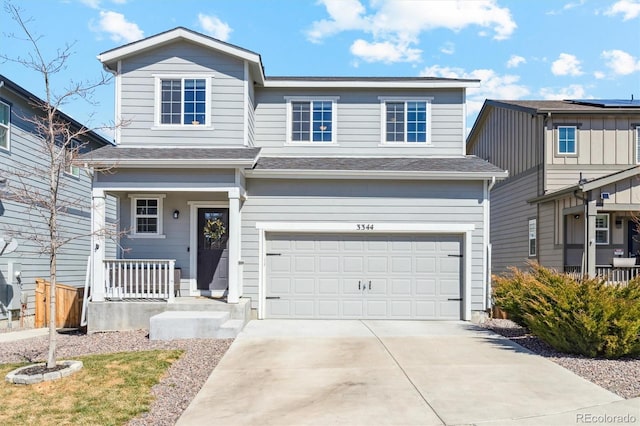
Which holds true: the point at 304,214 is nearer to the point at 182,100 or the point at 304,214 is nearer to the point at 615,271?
the point at 182,100

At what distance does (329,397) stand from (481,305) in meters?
6.90

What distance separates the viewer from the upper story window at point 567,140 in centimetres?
1590

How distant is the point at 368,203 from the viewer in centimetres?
1183

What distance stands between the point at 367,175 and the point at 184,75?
4877 millimetres

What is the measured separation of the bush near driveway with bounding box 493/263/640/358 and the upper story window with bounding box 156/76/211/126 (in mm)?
7922

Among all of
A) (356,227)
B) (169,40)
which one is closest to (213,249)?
(356,227)

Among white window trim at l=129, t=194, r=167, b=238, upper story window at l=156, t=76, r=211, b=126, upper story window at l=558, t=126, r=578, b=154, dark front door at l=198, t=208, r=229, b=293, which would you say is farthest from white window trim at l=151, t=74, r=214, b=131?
upper story window at l=558, t=126, r=578, b=154

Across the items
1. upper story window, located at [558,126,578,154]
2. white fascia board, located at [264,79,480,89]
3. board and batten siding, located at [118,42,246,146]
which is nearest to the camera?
board and batten siding, located at [118,42,246,146]

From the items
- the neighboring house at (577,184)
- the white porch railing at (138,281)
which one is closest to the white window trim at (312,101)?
the white porch railing at (138,281)

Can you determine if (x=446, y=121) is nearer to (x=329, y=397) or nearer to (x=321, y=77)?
(x=321, y=77)

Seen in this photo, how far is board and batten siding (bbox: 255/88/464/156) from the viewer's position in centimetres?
1298

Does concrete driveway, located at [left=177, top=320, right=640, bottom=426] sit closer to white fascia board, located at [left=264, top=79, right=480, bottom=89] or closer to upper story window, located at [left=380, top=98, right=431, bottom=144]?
upper story window, located at [left=380, top=98, right=431, bottom=144]

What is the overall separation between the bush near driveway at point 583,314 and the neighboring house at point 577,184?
19.8 ft

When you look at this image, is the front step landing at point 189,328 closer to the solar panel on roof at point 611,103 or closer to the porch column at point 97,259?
the porch column at point 97,259
